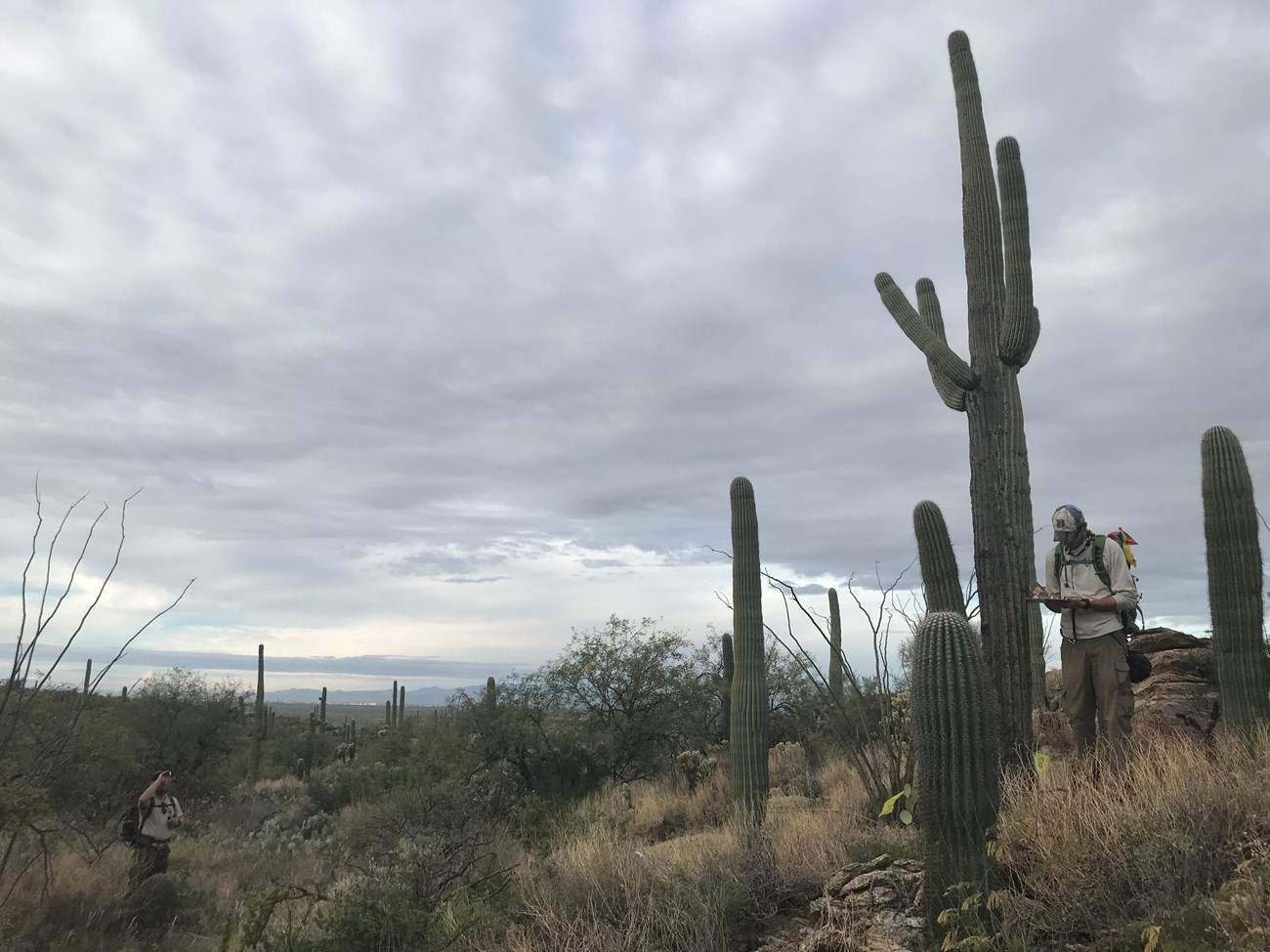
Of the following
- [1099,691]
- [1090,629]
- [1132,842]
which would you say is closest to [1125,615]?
[1090,629]

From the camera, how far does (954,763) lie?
4727 millimetres

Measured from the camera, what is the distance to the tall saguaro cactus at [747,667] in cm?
984

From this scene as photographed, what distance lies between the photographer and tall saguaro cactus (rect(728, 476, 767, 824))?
32.3 ft

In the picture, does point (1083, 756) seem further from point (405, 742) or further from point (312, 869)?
point (405, 742)

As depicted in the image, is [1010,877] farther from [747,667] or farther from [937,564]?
[747,667]

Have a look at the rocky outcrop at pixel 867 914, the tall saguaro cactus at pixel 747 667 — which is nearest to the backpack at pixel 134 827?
the tall saguaro cactus at pixel 747 667

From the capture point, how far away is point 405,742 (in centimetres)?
1973

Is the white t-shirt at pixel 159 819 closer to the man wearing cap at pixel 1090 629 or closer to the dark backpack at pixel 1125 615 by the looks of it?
the man wearing cap at pixel 1090 629

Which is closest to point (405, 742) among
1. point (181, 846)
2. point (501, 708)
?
point (501, 708)

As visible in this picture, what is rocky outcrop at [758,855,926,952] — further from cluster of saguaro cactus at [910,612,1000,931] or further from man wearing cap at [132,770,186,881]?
man wearing cap at [132,770,186,881]

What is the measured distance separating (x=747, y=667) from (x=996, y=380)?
4427 millimetres

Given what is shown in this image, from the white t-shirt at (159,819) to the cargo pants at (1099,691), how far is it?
1064cm

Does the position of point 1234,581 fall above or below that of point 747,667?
above

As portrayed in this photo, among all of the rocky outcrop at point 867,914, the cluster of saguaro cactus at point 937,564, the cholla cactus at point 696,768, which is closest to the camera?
the rocky outcrop at point 867,914
